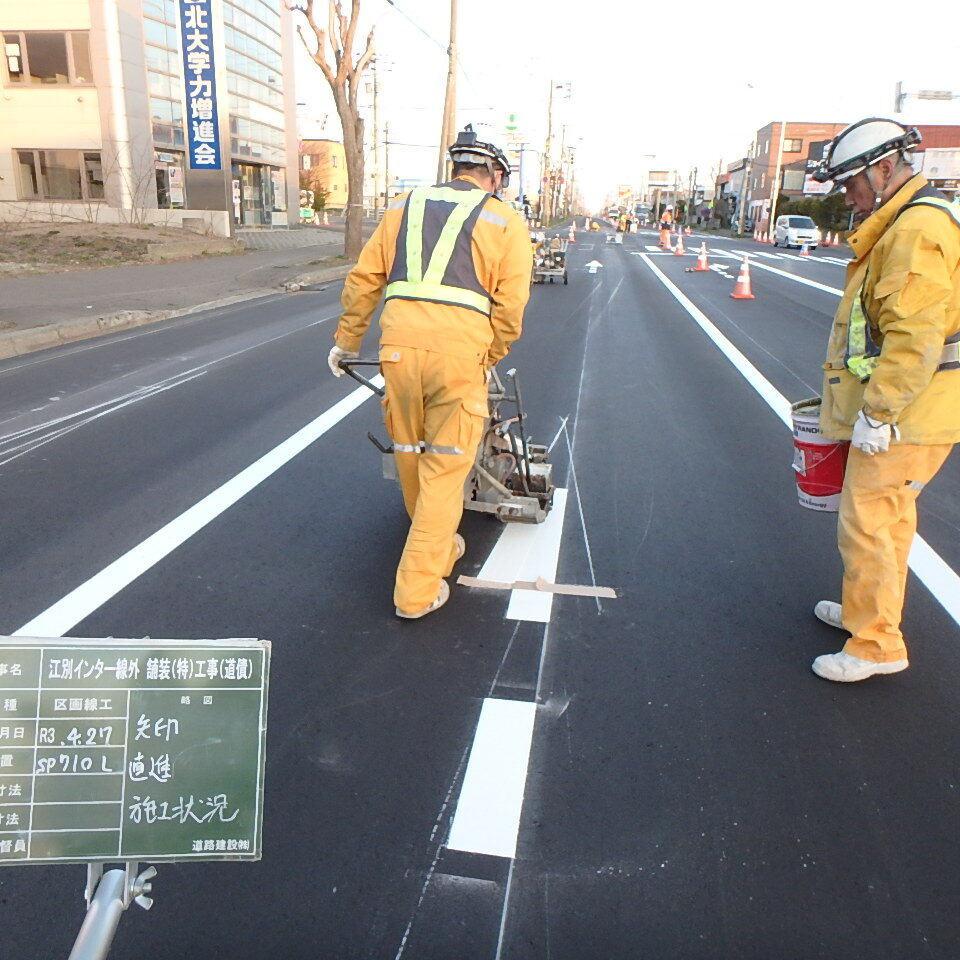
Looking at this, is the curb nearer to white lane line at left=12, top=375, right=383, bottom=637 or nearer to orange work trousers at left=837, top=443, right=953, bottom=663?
white lane line at left=12, top=375, right=383, bottom=637

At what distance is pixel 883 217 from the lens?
3.34 m

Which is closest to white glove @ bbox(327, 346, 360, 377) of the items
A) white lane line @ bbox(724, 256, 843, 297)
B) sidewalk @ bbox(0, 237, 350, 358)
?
sidewalk @ bbox(0, 237, 350, 358)

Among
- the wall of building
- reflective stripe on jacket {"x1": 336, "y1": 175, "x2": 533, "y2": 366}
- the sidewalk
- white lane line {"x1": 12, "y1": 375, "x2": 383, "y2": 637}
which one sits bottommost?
the sidewalk

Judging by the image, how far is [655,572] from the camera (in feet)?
15.0

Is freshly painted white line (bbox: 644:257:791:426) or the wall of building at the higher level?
the wall of building

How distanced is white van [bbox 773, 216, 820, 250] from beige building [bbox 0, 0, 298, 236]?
27667mm

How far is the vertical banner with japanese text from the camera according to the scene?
Answer: 1062 inches

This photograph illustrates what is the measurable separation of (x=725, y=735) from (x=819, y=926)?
0.87 meters

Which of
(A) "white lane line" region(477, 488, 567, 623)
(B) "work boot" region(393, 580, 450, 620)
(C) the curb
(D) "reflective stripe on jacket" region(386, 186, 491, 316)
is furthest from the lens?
(C) the curb

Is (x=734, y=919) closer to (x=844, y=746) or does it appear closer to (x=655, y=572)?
(x=844, y=746)

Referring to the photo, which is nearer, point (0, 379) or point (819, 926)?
point (819, 926)

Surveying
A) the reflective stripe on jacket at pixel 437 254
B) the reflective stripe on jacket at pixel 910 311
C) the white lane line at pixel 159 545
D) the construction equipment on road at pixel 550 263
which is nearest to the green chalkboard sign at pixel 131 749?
the white lane line at pixel 159 545

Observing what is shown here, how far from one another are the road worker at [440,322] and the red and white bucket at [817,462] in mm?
1355

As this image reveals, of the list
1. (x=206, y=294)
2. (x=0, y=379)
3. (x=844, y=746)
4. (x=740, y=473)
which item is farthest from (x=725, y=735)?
(x=206, y=294)
